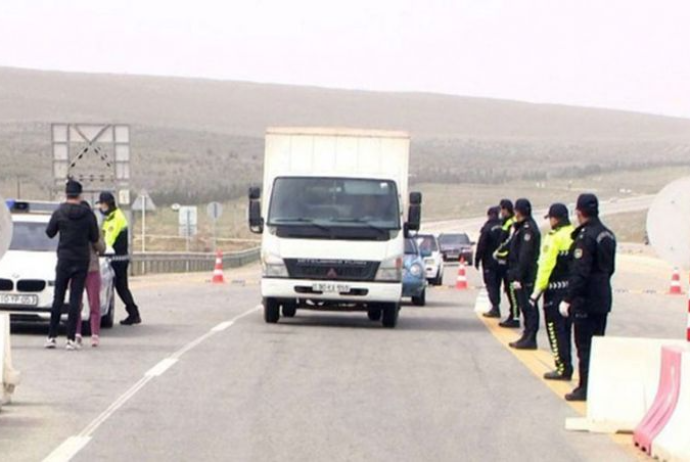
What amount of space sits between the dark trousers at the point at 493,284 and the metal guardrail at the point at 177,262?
1698 centimetres

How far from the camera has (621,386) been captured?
12898mm

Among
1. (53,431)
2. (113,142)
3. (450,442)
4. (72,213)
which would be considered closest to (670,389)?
(450,442)

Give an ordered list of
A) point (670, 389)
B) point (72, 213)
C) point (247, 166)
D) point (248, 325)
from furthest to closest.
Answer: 1. point (247, 166)
2. point (248, 325)
3. point (72, 213)
4. point (670, 389)

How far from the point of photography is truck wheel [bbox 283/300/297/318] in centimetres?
2427

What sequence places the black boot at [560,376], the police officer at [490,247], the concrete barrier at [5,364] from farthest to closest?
the police officer at [490,247]
the black boot at [560,376]
the concrete barrier at [5,364]

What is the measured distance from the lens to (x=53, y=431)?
12.2 metres

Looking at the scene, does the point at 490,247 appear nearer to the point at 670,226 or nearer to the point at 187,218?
the point at 670,226

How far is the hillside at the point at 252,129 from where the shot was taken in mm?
124125

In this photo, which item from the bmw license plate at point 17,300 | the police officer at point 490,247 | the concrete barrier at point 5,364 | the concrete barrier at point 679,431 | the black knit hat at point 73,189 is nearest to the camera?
the concrete barrier at point 679,431

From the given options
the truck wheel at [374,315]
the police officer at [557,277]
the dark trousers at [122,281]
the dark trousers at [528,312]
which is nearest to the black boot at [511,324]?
the truck wheel at [374,315]

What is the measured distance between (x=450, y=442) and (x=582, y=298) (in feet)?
8.59

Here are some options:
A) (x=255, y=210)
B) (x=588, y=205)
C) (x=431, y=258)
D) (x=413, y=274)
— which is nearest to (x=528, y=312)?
(x=255, y=210)

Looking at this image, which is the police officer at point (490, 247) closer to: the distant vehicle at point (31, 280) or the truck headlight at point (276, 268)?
the truck headlight at point (276, 268)

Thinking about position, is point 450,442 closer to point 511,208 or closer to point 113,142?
point 511,208
